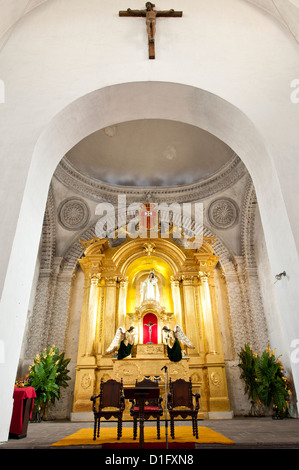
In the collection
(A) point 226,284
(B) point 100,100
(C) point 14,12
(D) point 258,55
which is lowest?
(A) point 226,284

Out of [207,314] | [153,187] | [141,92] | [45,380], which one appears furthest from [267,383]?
[153,187]

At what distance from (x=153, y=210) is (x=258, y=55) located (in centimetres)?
719

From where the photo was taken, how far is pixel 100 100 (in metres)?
4.94

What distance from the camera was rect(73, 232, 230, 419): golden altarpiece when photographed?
28.2 ft

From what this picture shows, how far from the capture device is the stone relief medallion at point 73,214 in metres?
11.6

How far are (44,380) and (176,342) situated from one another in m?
3.63

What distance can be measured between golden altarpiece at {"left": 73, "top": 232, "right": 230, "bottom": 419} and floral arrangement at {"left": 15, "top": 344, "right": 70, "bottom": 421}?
64 centimetres

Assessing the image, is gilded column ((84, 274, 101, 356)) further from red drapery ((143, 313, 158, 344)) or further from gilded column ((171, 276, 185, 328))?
gilded column ((171, 276, 185, 328))

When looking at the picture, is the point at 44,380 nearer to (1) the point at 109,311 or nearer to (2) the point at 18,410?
(1) the point at 109,311

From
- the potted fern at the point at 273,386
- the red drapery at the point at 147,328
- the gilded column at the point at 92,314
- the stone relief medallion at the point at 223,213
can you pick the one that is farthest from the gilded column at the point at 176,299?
the stone relief medallion at the point at 223,213

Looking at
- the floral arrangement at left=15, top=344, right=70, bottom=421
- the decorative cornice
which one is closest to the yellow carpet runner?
the floral arrangement at left=15, top=344, right=70, bottom=421

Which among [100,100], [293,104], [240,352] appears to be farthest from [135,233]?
[293,104]

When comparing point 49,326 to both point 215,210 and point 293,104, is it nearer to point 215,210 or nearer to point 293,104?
point 215,210

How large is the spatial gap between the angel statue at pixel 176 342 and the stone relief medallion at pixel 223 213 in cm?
459
